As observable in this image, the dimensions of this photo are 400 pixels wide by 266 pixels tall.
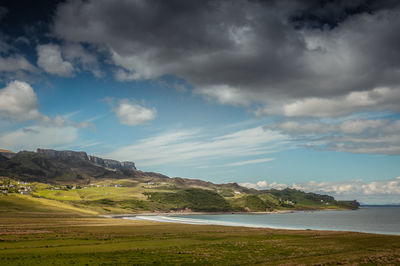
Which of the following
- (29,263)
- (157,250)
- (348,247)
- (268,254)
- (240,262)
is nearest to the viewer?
(29,263)

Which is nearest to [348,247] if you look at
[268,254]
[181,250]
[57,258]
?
[268,254]

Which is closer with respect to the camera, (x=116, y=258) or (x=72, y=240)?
(x=116, y=258)

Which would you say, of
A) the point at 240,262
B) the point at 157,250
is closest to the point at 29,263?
the point at 157,250

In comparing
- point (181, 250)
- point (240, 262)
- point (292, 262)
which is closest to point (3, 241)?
point (181, 250)

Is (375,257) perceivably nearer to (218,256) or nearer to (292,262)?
(292,262)

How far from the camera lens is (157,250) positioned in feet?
201

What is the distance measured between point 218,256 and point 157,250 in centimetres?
1396

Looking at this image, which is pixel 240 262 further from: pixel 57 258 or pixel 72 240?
pixel 72 240

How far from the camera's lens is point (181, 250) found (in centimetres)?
6156

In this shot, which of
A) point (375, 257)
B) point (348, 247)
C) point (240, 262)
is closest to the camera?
point (240, 262)

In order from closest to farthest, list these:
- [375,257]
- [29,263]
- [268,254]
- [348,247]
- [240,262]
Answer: [29,263] → [240,262] → [375,257] → [268,254] → [348,247]

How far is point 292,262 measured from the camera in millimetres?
48781

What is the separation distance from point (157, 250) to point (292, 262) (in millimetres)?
27492

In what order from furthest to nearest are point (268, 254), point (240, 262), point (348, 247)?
point (348, 247), point (268, 254), point (240, 262)
